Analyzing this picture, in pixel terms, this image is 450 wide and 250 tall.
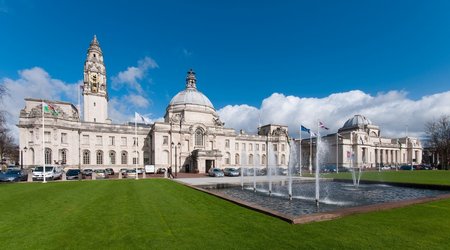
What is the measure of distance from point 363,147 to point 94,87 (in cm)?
10098

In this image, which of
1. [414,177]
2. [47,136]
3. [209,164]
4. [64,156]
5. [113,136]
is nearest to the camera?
[414,177]

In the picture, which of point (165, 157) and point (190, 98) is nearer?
point (165, 157)

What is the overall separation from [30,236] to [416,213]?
14706 millimetres

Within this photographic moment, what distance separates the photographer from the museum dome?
239 feet

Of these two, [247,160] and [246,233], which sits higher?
[246,233]

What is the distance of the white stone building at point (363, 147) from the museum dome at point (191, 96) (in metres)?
46.8

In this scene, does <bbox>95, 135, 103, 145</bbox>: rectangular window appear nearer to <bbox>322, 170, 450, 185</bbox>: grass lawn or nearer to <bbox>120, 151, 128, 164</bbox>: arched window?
<bbox>120, 151, 128, 164</bbox>: arched window

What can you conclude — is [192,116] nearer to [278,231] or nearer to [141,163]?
[141,163]

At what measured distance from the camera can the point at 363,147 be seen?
99750 mm

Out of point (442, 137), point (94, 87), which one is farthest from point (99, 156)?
point (442, 137)

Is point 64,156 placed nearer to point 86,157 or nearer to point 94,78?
point 86,157

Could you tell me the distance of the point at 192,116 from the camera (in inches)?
2761

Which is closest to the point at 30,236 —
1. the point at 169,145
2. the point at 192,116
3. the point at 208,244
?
the point at 208,244

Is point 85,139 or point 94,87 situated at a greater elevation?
point 94,87
